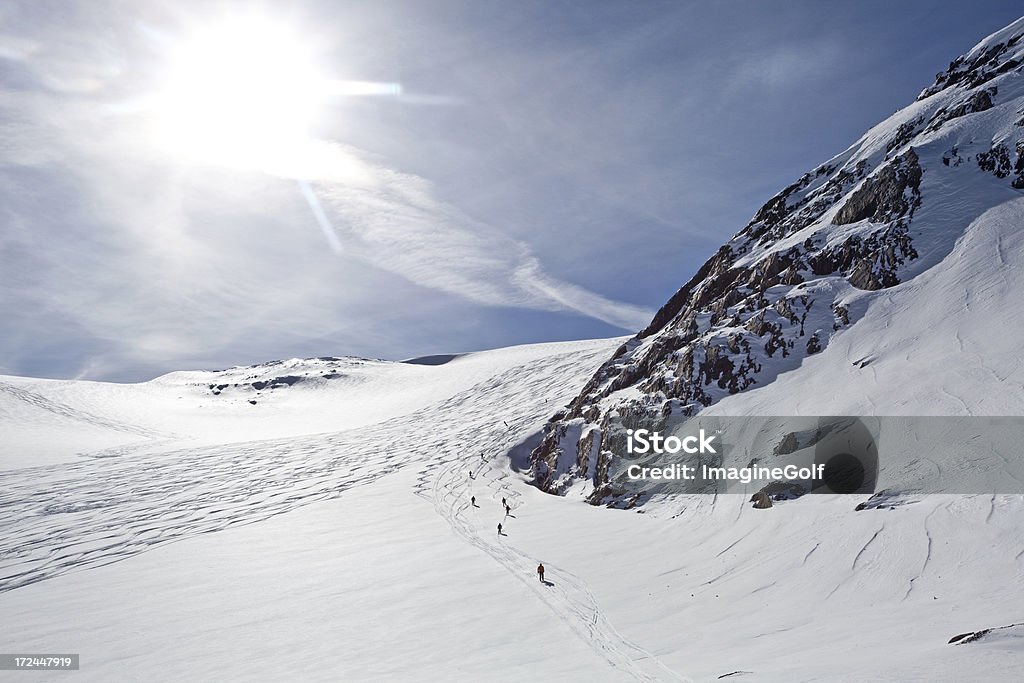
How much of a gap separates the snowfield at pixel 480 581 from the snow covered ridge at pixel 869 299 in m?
5.77

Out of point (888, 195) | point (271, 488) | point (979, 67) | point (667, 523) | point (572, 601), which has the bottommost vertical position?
point (572, 601)

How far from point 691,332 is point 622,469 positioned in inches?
456

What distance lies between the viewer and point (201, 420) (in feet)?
256

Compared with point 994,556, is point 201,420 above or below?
above

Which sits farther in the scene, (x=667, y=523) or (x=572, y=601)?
(x=667, y=523)

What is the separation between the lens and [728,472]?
2456 centimetres

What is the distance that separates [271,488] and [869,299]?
45.4m

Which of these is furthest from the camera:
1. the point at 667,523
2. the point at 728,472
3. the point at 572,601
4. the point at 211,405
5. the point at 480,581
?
the point at 211,405

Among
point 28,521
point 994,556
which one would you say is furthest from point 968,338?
point 28,521

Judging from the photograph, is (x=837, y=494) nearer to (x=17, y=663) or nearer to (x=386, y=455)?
(x=17, y=663)

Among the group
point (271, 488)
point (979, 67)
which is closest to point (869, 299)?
point (979, 67)

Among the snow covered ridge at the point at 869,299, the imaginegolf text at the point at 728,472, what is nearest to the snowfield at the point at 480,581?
the imaginegolf text at the point at 728,472

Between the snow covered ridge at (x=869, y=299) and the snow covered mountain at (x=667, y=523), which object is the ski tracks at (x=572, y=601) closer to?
the snow covered mountain at (x=667, y=523)

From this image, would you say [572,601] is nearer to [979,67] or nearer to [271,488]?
[271,488]
